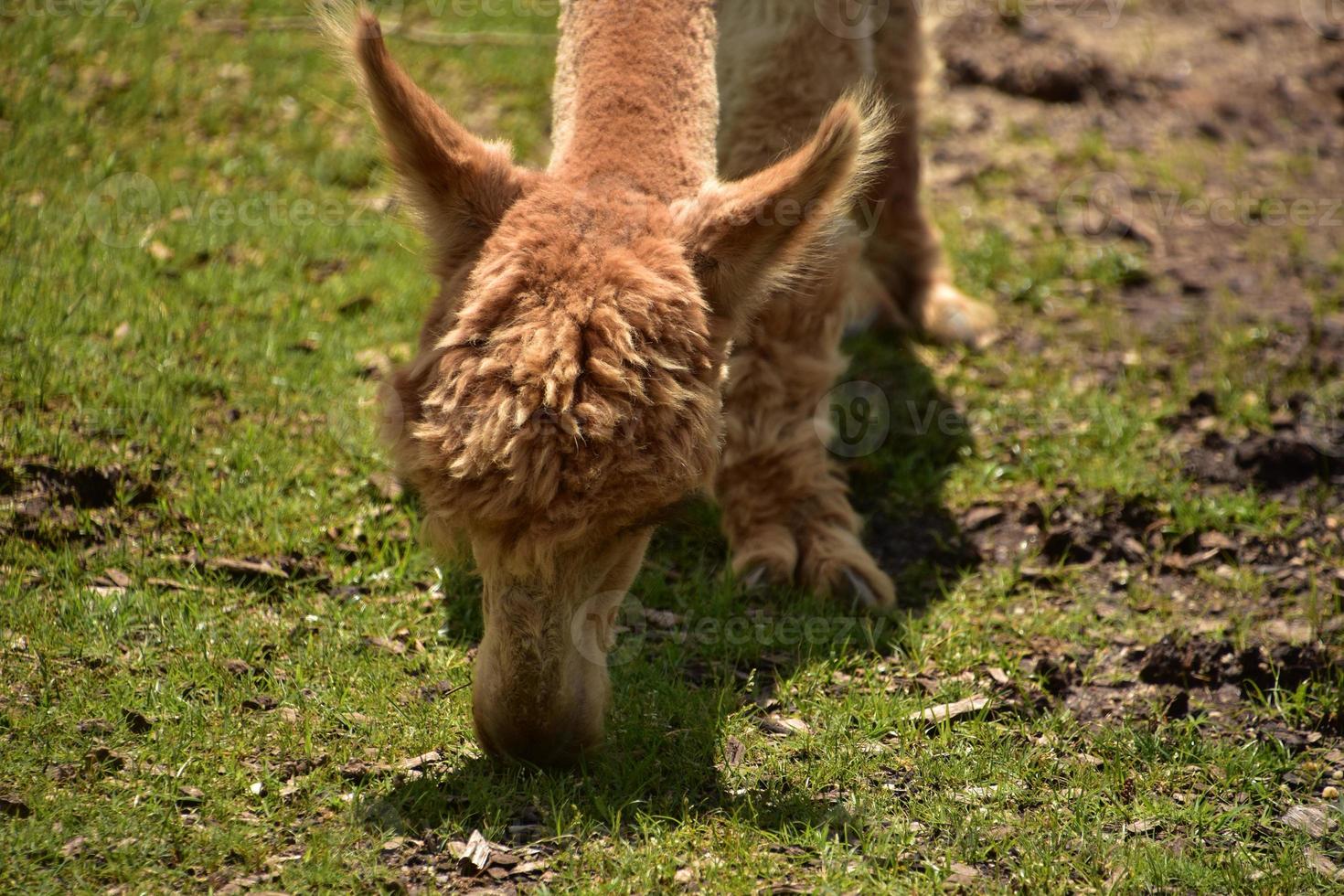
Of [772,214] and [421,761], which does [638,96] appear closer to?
[772,214]

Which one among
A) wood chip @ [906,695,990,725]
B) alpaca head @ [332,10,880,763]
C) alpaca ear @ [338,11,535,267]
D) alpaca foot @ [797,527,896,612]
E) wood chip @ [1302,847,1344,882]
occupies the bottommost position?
wood chip @ [1302,847,1344,882]

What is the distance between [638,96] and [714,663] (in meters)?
1.84

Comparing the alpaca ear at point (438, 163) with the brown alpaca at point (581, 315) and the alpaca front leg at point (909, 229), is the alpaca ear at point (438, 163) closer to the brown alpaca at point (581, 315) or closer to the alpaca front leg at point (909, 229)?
the brown alpaca at point (581, 315)

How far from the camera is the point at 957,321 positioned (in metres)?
6.50

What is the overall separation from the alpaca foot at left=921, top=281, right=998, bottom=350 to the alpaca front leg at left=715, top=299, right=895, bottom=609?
1624 millimetres

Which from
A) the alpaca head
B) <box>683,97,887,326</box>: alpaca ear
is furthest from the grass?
<box>683,97,887,326</box>: alpaca ear

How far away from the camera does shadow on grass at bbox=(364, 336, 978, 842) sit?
11.6 feet

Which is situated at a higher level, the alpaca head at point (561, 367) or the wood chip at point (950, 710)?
the alpaca head at point (561, 367)

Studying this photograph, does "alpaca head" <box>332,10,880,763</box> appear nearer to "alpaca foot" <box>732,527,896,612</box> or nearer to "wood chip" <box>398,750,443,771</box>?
"wood chip" <box>398,750,443,771</box>

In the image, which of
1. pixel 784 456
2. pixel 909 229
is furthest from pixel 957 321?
pixel 784 456

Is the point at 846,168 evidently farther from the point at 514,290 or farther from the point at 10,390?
the point at 10,390

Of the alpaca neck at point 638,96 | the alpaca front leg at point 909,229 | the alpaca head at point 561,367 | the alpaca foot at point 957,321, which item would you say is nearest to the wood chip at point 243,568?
the alpaca head at point 561,367

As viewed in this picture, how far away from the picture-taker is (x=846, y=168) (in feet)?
11.4

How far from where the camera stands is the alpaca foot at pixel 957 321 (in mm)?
6484
